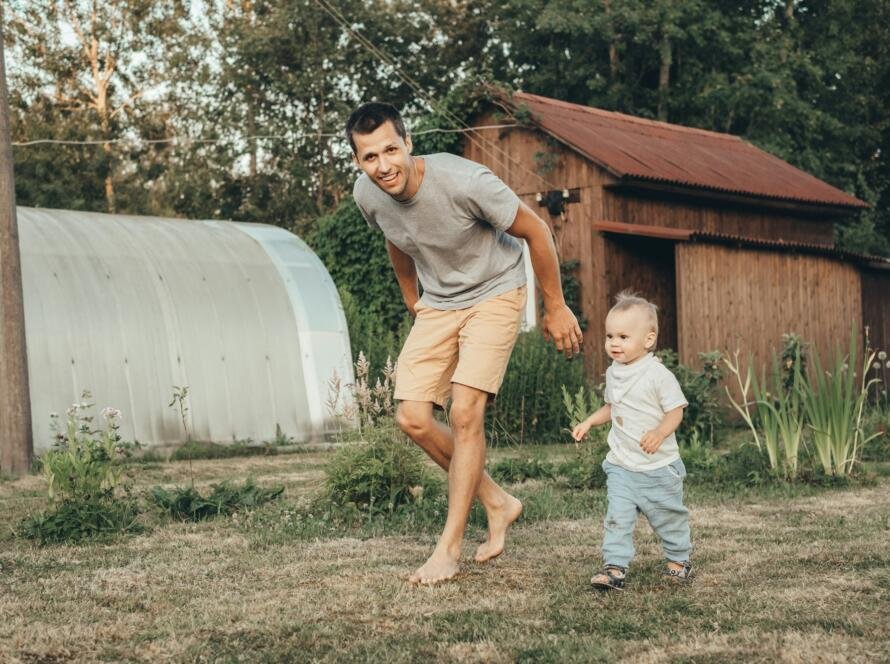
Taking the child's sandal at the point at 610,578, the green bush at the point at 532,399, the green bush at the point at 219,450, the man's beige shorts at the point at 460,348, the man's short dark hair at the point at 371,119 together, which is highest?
the man's short dark hair at the point at 371,119

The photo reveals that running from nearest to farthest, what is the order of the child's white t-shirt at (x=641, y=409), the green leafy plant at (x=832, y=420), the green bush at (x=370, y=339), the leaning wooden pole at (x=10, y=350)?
1. the child's white t-shirt at (x=641, y=409)
2. the green leafy plant at (x=832, y=420)
3. the leaning wooden pole at (x=10, y=350)
4. the green bush at (x=370, y=339)

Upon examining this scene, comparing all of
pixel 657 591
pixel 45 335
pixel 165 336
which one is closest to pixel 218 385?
pixel 165 336

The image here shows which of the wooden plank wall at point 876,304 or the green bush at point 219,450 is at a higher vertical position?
the wooden plank wall at point 876,304

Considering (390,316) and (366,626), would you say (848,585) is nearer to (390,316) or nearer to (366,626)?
(366,626)

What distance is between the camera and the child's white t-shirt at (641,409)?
4809 millimetres

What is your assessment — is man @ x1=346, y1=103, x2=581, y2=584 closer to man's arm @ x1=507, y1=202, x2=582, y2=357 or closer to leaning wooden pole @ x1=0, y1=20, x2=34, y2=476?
man's arm @ x1=507, y1=202, x2=582, y2=357

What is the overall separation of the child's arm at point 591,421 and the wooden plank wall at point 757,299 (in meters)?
10.1

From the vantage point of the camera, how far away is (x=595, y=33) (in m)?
27.4

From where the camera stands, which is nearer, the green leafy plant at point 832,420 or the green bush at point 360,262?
the green leafy plant at point 832,420

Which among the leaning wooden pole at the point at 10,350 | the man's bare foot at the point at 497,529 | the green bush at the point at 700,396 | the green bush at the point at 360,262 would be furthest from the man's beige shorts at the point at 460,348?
the green bush at the point at 360,262

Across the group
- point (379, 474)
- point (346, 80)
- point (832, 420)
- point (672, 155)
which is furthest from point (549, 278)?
point (346, 80)

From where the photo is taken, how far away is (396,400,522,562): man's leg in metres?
5.18

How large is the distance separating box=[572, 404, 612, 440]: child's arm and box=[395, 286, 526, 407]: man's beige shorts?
42 cm

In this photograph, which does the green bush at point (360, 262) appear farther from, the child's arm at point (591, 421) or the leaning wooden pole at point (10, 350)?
the child's arm at point (591, 421)
